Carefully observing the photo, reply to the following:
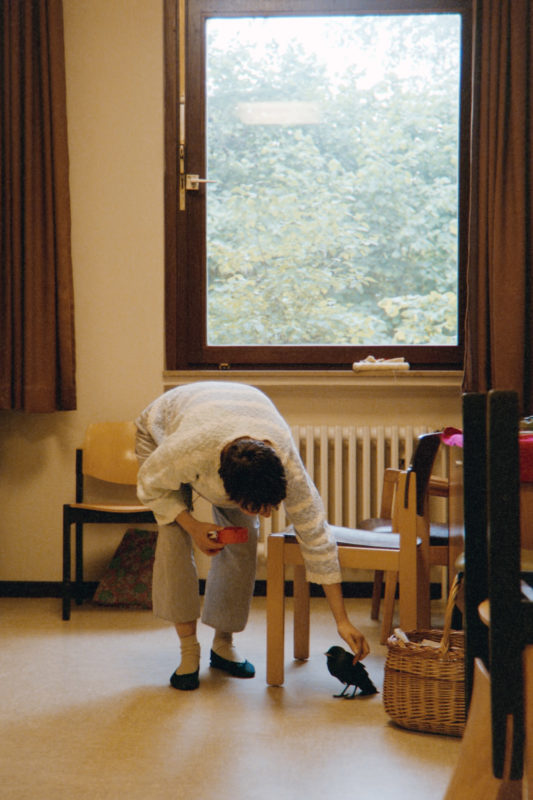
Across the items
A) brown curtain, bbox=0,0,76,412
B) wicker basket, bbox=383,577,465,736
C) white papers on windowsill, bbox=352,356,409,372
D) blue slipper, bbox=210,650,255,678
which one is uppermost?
brown curtain, bbox=0,0,76,412

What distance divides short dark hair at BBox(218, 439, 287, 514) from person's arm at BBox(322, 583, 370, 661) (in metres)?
0.37

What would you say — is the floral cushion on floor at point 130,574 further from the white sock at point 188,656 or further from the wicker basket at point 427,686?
the wicker basket at point 427,686

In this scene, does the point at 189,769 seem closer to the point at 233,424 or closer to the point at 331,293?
the point at 233,424

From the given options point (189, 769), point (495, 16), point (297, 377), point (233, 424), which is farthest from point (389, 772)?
point (495, 16)

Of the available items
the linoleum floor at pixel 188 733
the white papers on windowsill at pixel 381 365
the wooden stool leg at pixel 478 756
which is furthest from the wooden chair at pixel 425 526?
the wooden stool leg at pixel 478 756

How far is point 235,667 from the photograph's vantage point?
254cm

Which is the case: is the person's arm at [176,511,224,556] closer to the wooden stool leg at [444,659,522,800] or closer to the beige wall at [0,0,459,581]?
the wooden stool leg at [444,659,522,800]

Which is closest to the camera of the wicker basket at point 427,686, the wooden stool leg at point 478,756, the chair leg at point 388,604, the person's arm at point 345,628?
the wooden stool leg at point 478,756

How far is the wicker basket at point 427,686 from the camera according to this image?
207cm

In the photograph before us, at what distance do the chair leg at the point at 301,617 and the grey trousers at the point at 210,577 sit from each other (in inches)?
8.1

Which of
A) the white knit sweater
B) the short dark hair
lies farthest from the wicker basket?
the short dark hair

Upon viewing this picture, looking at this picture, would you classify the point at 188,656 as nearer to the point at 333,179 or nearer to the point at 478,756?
the point at 478,756

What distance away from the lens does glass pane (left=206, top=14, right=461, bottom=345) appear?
356cm

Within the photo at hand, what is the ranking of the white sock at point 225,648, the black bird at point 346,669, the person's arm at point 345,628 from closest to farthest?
the person's arm at point 345,628
the black bird at point 346,669
the white sock at point 225,648
